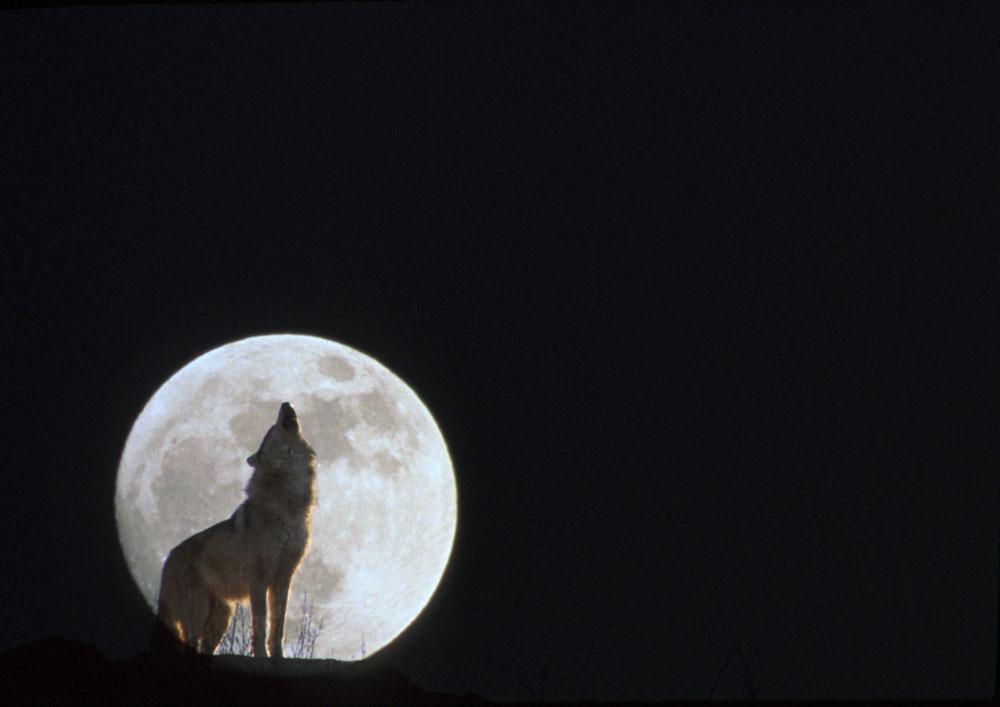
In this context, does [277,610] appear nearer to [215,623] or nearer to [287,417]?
[215,623]

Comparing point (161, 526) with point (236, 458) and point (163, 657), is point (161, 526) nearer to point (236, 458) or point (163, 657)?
point (236, 458)

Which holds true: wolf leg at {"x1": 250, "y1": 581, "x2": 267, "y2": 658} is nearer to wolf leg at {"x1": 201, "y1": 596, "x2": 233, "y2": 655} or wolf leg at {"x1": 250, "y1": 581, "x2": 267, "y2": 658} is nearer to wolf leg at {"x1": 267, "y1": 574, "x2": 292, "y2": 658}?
wolf leg at {"x1": 267, "y1": 574, "x2": 292, "y2": 658}

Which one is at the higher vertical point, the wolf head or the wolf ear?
the wolf ear

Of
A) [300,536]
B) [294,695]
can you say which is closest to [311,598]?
[300,536]

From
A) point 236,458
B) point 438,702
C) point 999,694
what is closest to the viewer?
point 999,694

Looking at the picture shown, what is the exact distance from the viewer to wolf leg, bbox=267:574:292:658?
27.0 feet

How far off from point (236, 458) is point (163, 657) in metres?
2.27

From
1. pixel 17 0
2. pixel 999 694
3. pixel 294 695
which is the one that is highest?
pixel 17 0

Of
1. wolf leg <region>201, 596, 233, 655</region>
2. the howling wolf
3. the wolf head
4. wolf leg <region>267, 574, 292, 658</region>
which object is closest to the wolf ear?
the howling wolf

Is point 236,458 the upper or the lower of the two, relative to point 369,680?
upper

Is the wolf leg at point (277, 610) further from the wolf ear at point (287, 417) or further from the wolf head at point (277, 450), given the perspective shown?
the wolf ear at point (287, 417)

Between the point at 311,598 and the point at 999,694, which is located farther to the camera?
the point at 311,598

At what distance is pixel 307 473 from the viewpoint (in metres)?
8.77

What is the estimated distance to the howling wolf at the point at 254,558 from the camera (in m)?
8.33
